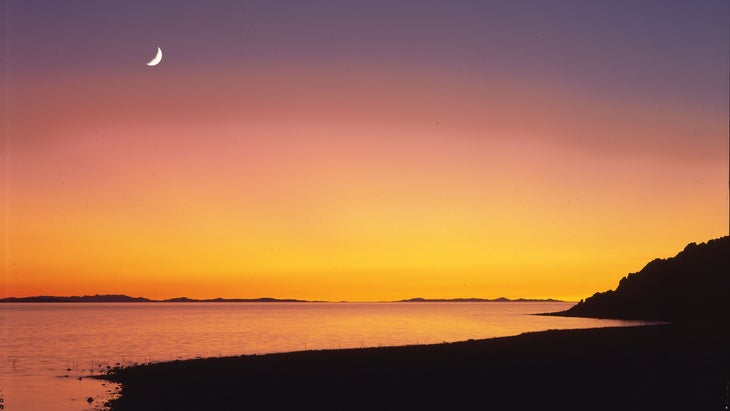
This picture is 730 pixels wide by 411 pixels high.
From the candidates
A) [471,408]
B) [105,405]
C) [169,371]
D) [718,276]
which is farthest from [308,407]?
[718,276]

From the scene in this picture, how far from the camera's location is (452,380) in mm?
37375

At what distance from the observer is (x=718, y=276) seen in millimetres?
138875

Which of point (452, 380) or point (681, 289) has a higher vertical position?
point (681, 289)

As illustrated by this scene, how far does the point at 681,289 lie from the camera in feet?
474

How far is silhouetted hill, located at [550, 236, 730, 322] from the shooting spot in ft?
427

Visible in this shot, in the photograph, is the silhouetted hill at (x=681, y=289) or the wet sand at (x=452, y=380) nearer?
the wet sand at (x=452, y=380)

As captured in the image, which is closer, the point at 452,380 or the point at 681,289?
the point at 452,380

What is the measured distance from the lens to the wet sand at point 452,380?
30.4 meters

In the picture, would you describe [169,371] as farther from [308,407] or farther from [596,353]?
[596,353]

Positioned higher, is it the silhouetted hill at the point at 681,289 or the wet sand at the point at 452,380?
the silhouetted hill at the point at 681,289

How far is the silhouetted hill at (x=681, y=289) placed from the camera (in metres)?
130

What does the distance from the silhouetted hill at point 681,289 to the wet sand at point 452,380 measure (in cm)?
8178

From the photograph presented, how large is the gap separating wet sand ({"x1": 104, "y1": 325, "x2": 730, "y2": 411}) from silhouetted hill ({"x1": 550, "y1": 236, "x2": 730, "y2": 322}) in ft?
268

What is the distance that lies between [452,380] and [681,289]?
123 metres
